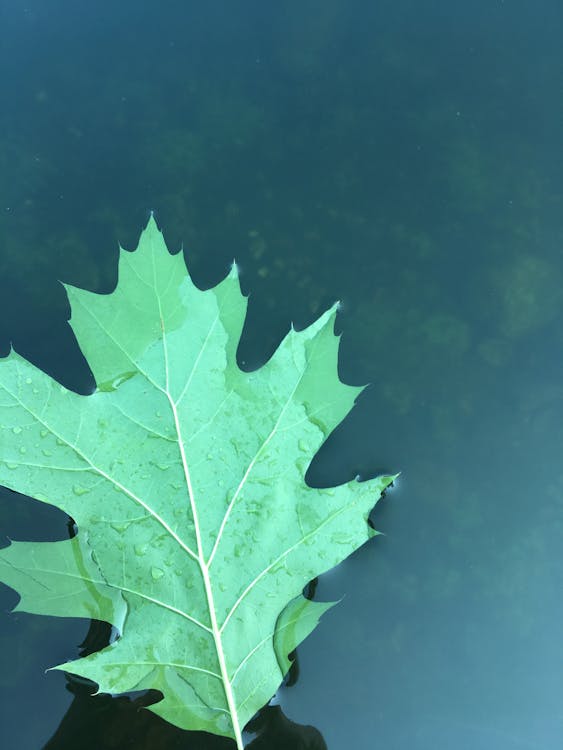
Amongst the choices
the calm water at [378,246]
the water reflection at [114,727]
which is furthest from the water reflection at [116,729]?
the calm water at [378,246]

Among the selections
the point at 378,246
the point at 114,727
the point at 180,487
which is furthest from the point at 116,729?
the point at 378,246

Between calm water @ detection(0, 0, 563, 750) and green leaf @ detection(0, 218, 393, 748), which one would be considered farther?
calm water @ detection(0, 0, 563, 750)

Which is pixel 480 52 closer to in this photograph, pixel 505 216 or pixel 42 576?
pixel 505 216

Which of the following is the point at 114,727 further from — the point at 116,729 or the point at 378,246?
the point at 378,246

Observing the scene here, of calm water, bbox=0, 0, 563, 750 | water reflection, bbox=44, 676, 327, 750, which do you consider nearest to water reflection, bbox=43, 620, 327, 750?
water reflection, bbox=44, 676, 327, 750

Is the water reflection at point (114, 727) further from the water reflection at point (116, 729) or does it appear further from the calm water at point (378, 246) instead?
the calm water at point (378, 246)

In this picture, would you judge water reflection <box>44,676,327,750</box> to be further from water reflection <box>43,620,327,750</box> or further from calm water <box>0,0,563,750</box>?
calm water <box>0,0,563,750</box>
